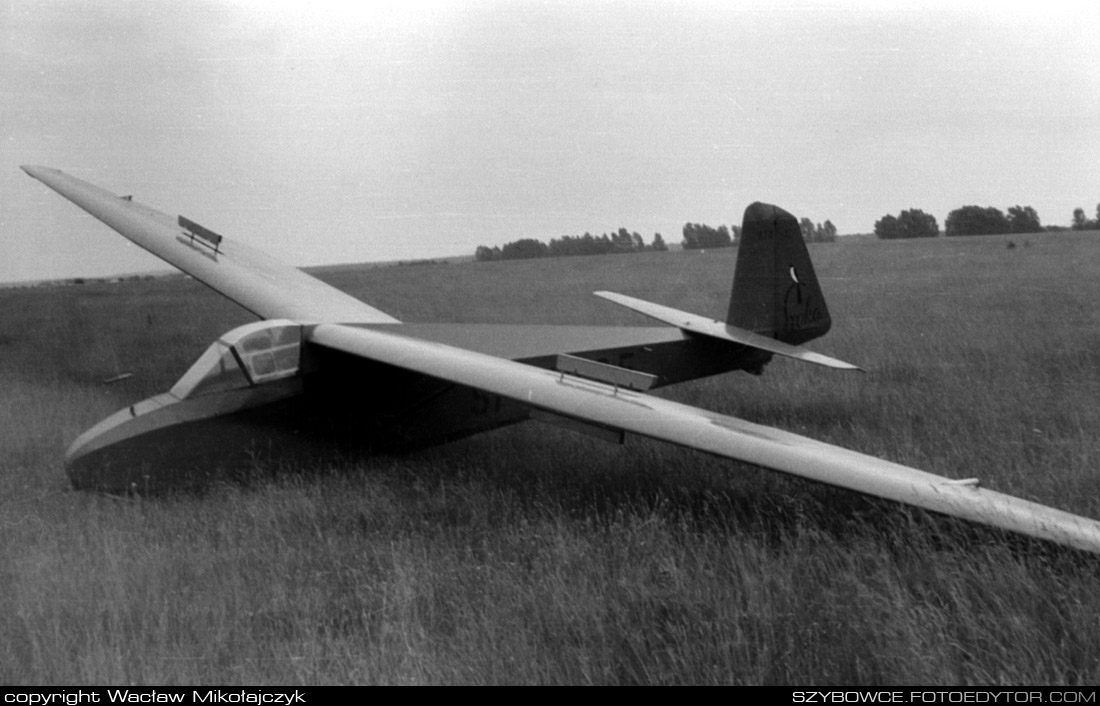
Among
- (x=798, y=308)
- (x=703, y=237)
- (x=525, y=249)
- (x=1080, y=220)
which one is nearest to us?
(x=1080, y=220)

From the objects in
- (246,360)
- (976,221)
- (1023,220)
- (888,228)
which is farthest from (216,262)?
(1023,220)

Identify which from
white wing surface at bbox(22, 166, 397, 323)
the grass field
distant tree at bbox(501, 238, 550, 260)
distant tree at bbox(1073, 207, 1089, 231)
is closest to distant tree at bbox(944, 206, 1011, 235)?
the grass field

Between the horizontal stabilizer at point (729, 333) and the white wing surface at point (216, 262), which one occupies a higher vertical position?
the white wing surface at point (216, 262)

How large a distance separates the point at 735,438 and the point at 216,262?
7.38 metres

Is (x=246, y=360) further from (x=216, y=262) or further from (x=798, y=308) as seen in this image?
(x=798, y=308)

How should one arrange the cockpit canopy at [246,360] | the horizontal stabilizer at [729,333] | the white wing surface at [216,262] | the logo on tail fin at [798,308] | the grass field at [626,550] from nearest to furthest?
the grass field at [626,550], the cockpit canopy at [246,360], the horizontal stabilizer at [729,333], the logo on tail fin at [798,308], the white wing surface at [216,262]

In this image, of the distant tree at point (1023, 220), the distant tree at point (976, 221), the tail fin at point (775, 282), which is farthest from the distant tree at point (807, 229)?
the distant tree at point (1023, 220)

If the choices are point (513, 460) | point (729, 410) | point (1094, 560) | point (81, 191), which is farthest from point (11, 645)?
point (81, 191)

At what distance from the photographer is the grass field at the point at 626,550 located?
11.1ft

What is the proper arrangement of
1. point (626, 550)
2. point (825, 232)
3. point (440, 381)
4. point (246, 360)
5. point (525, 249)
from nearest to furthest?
point (626, 550), point (246, 360), point (440, 381), point (825, 232), point (525, 249)

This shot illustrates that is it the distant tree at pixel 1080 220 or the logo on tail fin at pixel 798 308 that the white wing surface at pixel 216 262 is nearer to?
the logo on tail fin at pixel 798 308

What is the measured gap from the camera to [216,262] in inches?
382

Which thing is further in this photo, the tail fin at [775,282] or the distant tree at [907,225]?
the distant tree at [907,225]

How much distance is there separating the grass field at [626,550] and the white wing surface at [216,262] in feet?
5.47
